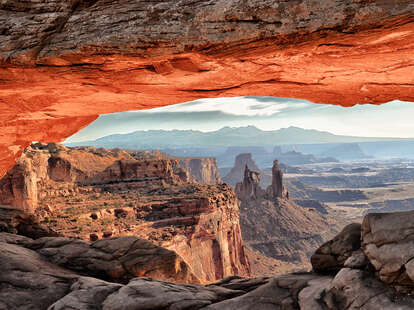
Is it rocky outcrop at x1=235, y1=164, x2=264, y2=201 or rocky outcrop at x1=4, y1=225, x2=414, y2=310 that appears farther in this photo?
rocky outcrop at x1=235, y1=164, x2=264, y2=201

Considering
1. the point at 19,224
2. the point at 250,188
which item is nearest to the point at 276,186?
the point at 250,188

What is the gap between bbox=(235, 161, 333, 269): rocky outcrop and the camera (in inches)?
3156

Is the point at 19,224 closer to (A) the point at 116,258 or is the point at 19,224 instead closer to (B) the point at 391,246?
(A) the point at 116,258

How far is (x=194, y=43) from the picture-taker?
632cm

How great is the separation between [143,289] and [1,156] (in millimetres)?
11049

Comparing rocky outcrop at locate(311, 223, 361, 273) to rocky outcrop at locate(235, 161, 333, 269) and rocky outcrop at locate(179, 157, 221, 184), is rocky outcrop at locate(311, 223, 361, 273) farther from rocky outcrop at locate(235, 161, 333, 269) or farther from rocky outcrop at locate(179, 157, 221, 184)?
rocky outcrop at locate(179, 157, 221, 184)

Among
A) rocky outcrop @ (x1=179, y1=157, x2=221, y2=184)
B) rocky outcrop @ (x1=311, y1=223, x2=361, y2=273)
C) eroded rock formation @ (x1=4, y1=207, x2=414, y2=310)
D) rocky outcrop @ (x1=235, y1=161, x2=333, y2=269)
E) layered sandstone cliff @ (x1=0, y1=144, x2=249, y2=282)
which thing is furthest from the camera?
rocky outcrop @ (x1=179, y1=157, x2=221, y2=184)

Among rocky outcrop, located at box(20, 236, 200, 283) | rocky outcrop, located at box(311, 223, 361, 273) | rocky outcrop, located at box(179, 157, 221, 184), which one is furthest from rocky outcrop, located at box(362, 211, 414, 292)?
rocky outcrop, located at box(179, 157, 221, 184)

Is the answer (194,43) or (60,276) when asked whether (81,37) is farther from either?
(60,276)

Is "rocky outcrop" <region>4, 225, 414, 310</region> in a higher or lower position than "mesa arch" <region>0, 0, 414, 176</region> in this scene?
lower

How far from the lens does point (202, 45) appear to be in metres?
6.39

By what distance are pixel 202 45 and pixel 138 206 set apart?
35.8m

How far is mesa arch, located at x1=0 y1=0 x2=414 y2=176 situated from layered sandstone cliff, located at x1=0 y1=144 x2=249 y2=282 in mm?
22441

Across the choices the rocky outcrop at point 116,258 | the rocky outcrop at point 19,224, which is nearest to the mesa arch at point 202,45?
the rocky outcrop at point 116,258
